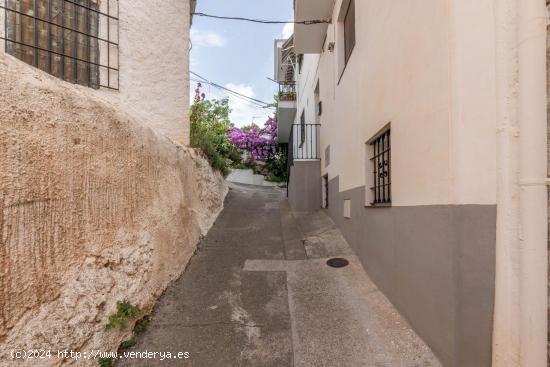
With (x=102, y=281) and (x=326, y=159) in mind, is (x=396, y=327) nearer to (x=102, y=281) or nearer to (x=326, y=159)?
(x=102, y=281)

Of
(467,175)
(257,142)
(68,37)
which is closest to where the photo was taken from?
(467,175)

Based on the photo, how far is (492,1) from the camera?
210 cm

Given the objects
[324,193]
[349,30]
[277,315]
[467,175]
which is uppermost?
[349,30]

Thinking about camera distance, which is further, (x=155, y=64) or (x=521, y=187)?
(x=155, y=64)

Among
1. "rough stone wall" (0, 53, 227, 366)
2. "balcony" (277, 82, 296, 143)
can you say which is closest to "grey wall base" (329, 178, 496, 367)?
"rough stone wall" (0, 53, 227, 366)

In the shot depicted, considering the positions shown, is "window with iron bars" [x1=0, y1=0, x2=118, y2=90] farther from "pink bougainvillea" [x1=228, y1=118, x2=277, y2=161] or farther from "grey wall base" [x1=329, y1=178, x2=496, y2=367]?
"pink bougainvillea" [x1=228, y1=118, x2=277, y2=161]

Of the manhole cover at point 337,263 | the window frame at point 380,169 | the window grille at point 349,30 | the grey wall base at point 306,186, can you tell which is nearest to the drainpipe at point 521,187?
the window frame at point 380,169

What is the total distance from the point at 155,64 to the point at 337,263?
440 centimetres

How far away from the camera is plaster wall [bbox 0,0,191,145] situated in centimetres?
499

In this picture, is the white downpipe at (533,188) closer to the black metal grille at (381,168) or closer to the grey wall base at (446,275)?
the grey wall base at (446,275)

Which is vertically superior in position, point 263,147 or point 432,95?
point 263,147

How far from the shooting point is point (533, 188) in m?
1.92

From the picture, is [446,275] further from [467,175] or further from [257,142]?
[257,142]

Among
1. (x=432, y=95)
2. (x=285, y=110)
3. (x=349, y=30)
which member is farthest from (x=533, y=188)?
(x=285, y=110)
